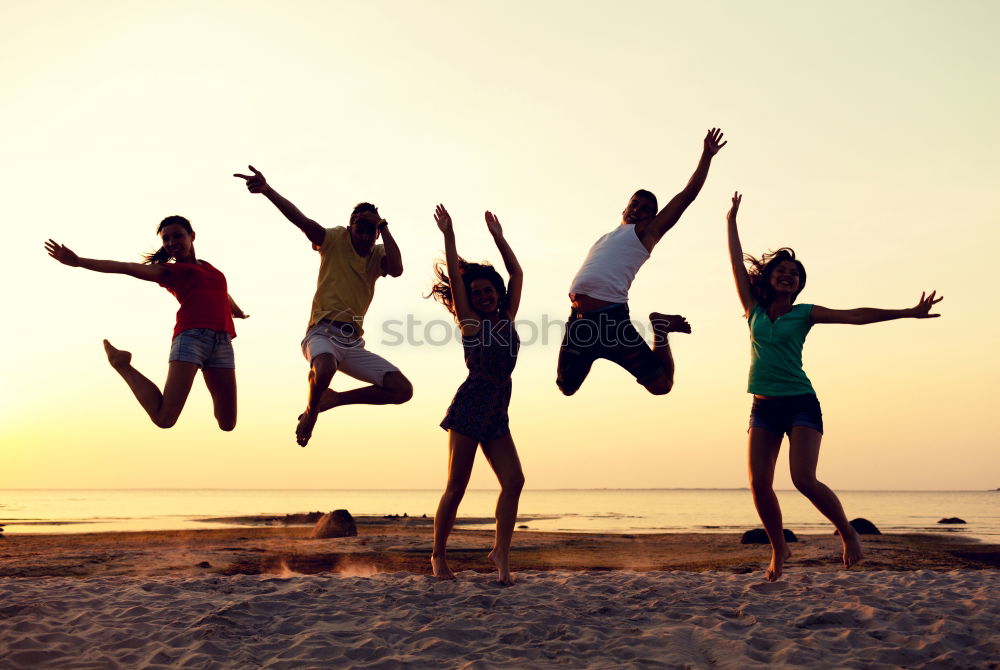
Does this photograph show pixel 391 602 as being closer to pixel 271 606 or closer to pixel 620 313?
pixel 271 606

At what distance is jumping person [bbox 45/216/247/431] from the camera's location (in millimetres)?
6590

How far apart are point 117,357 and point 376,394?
2.40 metres

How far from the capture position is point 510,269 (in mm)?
7105

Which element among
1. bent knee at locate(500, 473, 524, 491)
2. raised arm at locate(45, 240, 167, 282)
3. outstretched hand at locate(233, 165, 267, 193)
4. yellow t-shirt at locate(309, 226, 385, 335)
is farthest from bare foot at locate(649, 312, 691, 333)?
raised arm at locate(45, 240, 167, 282)

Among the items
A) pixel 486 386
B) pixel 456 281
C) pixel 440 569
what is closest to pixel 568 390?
pixel 486 386

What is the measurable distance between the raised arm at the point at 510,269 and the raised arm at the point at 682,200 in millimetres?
1168

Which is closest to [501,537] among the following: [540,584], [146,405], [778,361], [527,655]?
[540,584]

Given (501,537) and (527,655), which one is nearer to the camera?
(527,655)

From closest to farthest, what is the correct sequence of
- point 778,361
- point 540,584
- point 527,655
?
point 527,655
point 778,361
point 540,584

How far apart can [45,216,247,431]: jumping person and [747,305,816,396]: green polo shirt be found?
4.74 metres

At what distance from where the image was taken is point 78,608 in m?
6.33

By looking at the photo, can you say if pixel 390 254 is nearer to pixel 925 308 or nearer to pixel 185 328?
pixel 185 328

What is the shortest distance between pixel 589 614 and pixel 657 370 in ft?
7.01

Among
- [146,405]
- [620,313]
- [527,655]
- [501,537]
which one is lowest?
[527,655]
